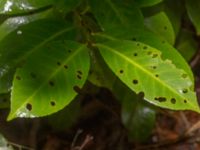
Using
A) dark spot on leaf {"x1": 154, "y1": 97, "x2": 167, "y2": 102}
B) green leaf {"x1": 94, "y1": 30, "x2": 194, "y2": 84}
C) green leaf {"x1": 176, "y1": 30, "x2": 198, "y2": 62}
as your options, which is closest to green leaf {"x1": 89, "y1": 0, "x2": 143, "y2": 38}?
green leaf {"x1": 94, "y1": 30, "x2": 194, "y2": 84}

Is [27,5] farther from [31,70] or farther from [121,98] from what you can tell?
[121,98]

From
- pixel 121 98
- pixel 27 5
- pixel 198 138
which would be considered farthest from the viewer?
pixel 198 138

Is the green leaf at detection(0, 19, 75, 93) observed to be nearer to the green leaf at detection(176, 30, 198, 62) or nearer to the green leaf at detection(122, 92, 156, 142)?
the green leaf at detection(122, 92, 156, 142)

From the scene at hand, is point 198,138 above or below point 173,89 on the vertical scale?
below

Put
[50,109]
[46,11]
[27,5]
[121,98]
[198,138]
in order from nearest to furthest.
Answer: [50,109]
[27,5]
[46,11]
[121,98]
[198,138]

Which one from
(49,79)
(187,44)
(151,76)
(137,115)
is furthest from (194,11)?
(49,79)

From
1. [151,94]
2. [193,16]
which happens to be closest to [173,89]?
[151,94]
